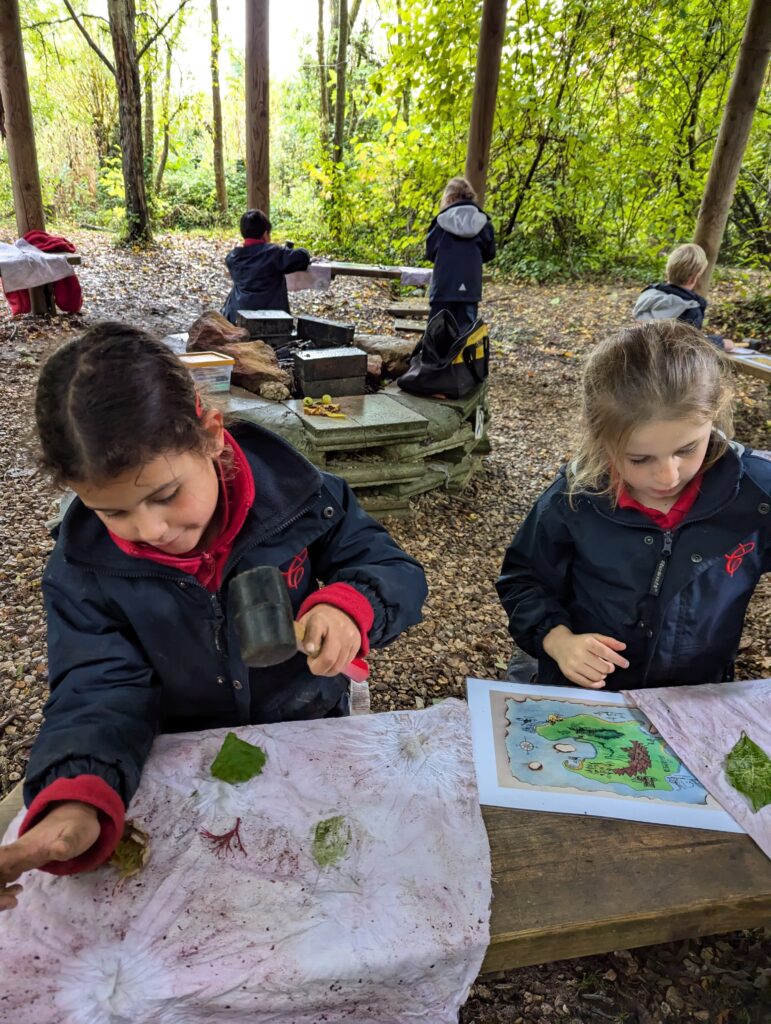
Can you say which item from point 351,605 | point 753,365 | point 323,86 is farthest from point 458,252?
point 323,86

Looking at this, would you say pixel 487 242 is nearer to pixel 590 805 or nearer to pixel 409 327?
pixel 409 327

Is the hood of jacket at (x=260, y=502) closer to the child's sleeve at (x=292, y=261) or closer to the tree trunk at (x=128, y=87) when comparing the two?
the child's sleeve at (x=292, y=261)

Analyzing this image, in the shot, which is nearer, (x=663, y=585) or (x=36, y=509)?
(x=663, y=585)

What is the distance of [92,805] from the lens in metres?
1.14

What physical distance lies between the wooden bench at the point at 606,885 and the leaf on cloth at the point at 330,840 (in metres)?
0.21

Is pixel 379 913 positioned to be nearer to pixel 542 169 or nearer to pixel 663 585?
pixel 663 585

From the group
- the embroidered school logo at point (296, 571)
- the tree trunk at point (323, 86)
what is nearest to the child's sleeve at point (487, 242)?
the embroidered school logo at point (296, 571)

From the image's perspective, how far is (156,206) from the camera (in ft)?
48.5

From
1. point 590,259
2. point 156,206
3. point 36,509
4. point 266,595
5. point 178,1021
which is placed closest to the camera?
point 178,1021

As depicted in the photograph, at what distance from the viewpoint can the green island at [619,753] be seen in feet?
4.43

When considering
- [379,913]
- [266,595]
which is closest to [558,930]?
[379,913]

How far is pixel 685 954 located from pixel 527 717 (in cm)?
97

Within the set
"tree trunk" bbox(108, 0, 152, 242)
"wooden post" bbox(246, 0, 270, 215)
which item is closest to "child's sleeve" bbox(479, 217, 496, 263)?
"wooden post" bbox(246, 0, 270, 215)

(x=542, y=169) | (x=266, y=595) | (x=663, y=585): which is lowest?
(x=663, y=585)
